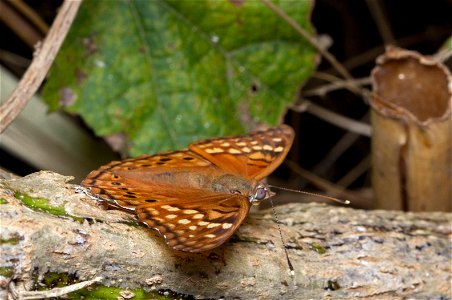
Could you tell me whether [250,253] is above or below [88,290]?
above

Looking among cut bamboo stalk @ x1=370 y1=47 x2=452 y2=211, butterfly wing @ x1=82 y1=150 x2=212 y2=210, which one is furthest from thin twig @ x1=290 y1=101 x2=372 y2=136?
butterfly wing @ x1=82 y1=150 x2=212 y2=210

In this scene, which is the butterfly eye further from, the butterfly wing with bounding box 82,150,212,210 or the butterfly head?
the butterfly wing with bounding box 82,150,212,210

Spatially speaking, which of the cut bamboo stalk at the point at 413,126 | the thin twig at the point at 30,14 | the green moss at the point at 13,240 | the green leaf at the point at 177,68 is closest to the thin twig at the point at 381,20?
the green leaf at the point at 177,68

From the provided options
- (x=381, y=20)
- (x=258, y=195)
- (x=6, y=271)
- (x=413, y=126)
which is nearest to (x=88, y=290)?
(x=6, y=271)

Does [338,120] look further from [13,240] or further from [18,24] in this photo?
[13,240]

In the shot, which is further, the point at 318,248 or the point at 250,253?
the point at 318,248

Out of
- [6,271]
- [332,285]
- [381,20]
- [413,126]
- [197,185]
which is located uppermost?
[381,20]
